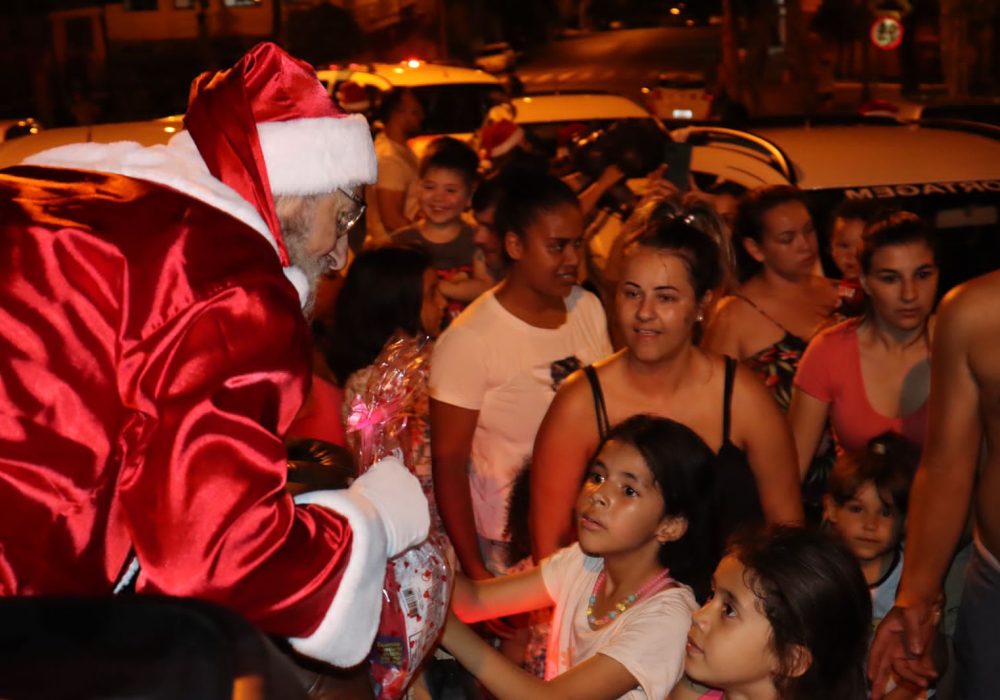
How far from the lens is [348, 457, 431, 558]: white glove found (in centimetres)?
271

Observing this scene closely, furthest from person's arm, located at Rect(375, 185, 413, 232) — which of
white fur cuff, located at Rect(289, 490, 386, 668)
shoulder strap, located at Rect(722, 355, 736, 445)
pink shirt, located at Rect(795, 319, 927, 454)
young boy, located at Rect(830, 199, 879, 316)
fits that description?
white fur cuff, located at Rect(289, 490, 386, 668)

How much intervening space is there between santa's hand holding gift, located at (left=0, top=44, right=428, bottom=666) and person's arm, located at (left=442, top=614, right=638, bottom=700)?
560 millimetres

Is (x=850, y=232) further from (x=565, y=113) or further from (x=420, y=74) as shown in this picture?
(x=420, y=74)

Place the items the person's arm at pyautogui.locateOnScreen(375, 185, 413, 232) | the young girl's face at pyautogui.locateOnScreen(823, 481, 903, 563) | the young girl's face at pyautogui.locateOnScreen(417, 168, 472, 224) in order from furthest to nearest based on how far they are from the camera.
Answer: the person's arm at pyautogui.locateOnScreen(375, 185, 413, 232) < the young girl's face at pyautogui.locateOnScreen(417, 168, 472, 224) < the young girl's face at pyautogui.locateOnScreen(823, 481, 903, 563)

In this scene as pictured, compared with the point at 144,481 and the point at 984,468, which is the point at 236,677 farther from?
the point at 984,468

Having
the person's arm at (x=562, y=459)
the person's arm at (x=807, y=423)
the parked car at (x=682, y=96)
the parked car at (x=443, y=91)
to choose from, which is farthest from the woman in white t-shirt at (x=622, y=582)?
the parked car at (x=682, y=96)

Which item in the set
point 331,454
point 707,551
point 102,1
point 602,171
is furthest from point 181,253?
point 102,1

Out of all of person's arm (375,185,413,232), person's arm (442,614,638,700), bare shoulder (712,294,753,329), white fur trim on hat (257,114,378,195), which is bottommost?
person's arm (442,614,638,700)

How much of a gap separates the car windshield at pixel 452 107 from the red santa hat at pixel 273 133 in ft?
38.9

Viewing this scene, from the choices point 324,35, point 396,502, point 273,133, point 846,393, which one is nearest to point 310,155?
point 273,133

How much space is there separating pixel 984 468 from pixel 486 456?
1.78 metres

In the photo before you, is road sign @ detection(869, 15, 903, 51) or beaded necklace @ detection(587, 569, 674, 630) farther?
road sign @ detection(869, 15, 903, 51)

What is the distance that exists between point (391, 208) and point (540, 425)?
201 inches

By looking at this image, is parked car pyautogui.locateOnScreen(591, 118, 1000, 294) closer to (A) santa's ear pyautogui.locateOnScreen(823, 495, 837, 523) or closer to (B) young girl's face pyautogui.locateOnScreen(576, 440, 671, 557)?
(A) santa's ear pyautogui.locateOnScreen(823, 495, 837, 523)
